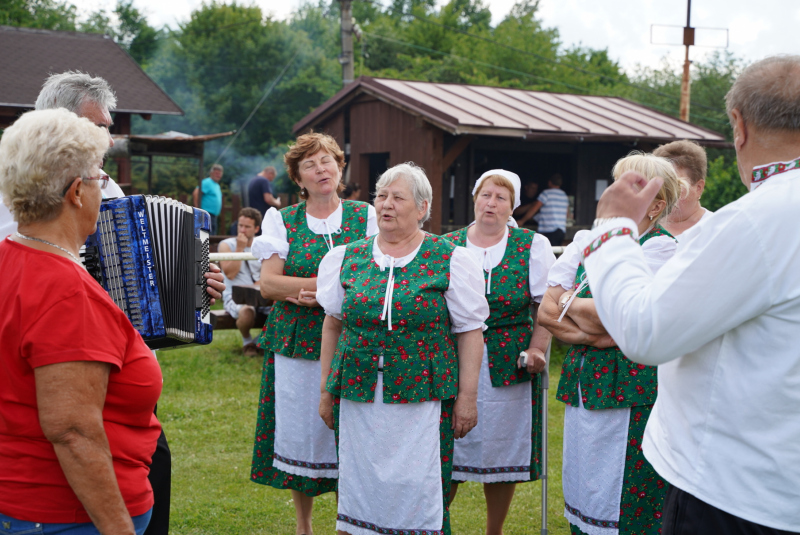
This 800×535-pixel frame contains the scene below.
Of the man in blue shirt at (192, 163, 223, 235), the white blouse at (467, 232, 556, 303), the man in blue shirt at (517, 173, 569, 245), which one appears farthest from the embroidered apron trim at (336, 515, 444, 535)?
the man in blue shirt at (192, 163, 223, 235)

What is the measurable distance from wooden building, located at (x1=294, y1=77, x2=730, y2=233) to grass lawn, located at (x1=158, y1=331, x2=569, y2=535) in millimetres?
5261

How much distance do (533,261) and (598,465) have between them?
44.3 inches

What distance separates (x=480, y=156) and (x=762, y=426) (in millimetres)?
12016

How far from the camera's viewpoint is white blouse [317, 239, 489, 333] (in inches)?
126

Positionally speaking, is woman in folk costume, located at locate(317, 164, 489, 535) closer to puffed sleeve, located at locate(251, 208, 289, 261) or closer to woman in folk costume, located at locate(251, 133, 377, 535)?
woman in folk costume, located at locate(251, 133, 377, 535)

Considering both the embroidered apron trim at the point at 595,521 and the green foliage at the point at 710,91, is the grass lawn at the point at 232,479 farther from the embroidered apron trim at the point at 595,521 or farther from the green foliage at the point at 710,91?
the green foliage at the point at 710,91

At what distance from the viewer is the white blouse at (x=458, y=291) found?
319 centimetres

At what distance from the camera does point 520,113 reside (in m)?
12.0

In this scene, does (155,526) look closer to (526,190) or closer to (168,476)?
(168,476)

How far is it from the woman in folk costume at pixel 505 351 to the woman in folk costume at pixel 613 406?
57cm

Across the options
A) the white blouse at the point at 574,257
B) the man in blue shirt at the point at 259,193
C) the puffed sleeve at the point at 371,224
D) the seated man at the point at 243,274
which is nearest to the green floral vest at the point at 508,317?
the white blouse at the point at 574,257

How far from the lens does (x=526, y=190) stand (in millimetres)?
13625

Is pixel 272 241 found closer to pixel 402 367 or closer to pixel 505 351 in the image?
pixel 402 367

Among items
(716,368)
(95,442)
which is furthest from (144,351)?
(716,368)
